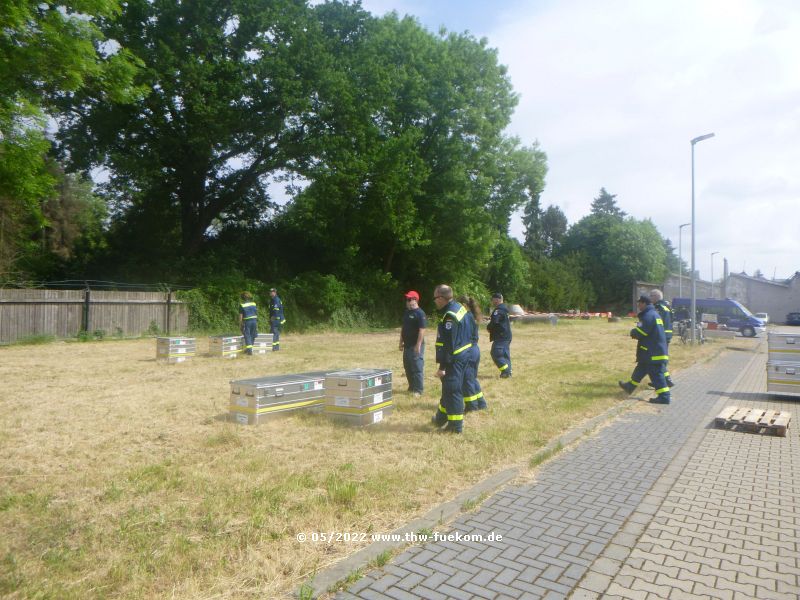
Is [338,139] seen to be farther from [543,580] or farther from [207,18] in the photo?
[543,580]

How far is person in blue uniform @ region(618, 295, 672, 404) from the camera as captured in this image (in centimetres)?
956

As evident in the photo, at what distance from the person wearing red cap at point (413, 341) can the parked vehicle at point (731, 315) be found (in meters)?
29.5

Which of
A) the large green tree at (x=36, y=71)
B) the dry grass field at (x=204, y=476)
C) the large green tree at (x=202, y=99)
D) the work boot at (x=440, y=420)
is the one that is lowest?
the dry grass field at (x=204, y=476)

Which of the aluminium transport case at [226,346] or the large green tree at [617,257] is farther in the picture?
the large green tree at [617,257]

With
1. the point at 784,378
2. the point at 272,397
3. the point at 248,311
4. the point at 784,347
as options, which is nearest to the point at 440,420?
the point at 272,397

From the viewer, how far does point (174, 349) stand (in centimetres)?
1376

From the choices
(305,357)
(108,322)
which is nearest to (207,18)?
(108,322)

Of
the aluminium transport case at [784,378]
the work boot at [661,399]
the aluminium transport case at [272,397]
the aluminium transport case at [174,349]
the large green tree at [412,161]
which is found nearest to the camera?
the aluminium transport case at [272,397]

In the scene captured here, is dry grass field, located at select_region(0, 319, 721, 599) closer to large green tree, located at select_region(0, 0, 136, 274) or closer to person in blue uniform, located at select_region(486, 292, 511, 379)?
person in blue uniform, located at select_region(486, 292, 511, 379)

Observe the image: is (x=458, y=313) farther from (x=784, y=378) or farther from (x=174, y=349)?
(x=174, y=349)

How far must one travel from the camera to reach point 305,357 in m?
15.7

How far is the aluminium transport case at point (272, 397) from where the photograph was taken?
290 inches

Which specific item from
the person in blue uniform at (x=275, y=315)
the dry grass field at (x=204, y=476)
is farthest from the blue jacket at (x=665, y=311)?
the person in blue uniform at (x=275, y=315)

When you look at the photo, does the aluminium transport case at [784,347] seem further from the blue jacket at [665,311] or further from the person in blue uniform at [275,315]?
the person in blue uniform at [275,315]
